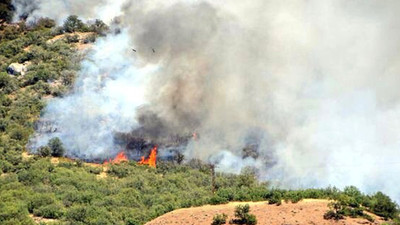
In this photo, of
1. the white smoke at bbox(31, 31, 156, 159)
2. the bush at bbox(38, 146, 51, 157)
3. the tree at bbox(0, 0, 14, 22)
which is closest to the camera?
the bush at bbox(38, 146, 51, 157)

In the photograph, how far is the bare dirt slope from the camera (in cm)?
3384

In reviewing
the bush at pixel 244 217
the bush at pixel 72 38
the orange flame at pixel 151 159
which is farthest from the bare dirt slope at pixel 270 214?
the bush at pixel 72 38

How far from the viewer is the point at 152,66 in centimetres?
7362

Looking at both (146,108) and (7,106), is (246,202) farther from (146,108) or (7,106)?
(7,106)

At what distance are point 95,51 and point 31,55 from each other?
9346 mm

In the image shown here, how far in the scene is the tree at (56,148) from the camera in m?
68.9

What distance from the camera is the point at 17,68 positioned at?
3605 inches

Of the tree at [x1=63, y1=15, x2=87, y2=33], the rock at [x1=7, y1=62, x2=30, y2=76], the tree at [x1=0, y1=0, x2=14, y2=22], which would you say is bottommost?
the rock at [x1=7, y1=62, x2=30, y2=76]

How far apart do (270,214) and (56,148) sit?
1487 inches

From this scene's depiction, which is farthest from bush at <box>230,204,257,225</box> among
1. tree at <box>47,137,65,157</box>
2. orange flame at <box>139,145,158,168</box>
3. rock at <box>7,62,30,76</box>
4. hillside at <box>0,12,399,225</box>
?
rock at <box>7,62,30,76</box>

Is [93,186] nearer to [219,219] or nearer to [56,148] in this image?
[56,148]

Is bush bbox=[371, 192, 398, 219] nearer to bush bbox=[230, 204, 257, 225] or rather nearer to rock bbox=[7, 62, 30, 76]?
bush bbox=[230, 204, 257, 225]

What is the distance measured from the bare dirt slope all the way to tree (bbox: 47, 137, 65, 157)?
103ft

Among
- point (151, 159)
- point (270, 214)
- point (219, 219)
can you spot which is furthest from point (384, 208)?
point (151, 159)
